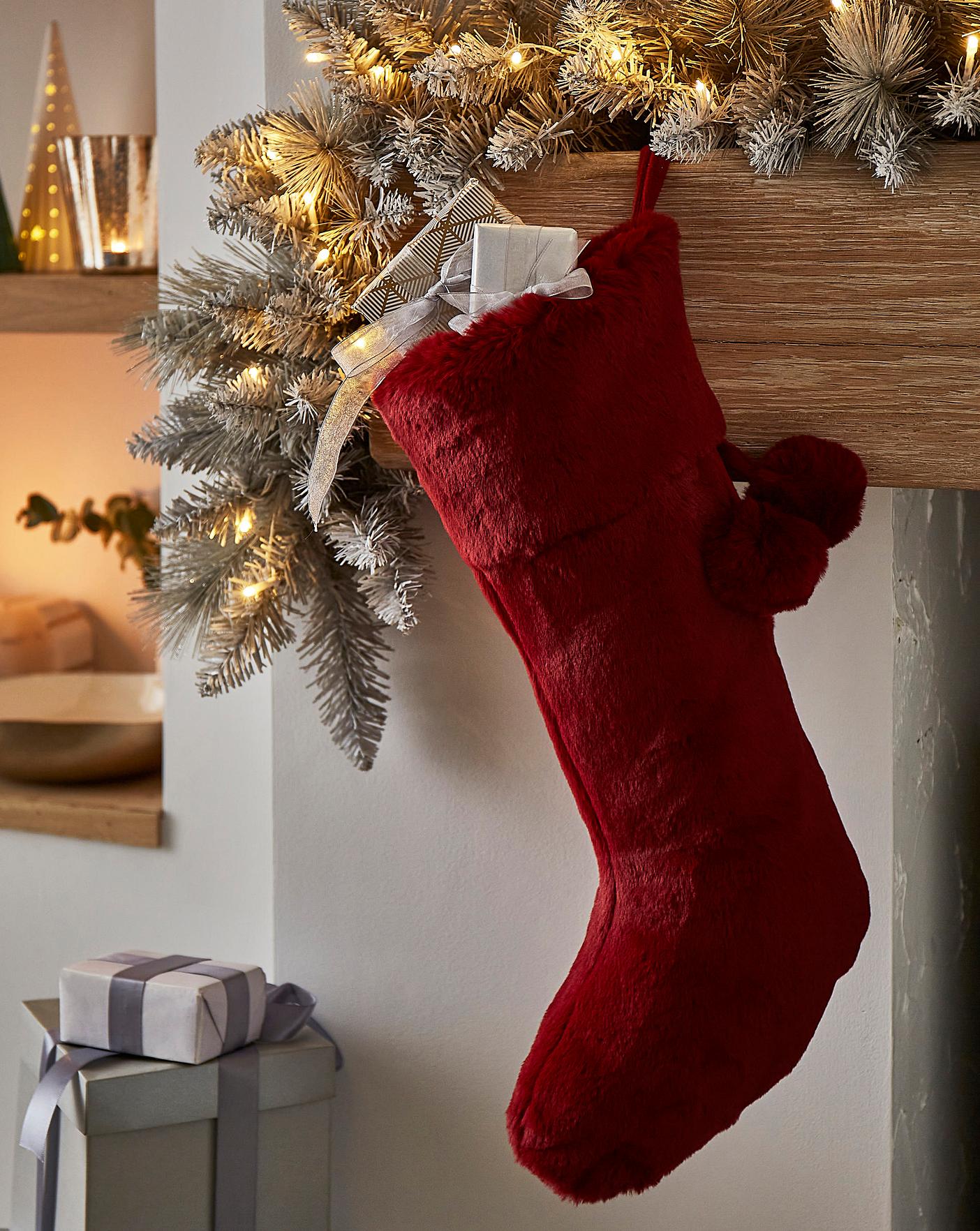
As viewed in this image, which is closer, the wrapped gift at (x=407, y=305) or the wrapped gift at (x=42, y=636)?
the wrapped gift at (x=407, y=305)

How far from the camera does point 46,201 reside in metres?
1.33

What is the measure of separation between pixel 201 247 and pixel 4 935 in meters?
0.76

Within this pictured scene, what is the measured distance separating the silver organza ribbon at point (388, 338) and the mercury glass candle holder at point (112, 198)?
61cm

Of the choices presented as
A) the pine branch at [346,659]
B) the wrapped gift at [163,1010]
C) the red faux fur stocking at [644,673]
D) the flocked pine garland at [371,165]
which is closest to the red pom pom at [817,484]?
the red faux fur stocking at [644,673]

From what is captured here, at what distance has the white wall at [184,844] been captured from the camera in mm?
1120

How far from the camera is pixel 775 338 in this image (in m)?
0.78

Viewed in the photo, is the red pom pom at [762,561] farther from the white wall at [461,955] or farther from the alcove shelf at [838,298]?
the white wall at [461,955]

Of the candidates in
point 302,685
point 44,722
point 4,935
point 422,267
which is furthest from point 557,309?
point 4,935

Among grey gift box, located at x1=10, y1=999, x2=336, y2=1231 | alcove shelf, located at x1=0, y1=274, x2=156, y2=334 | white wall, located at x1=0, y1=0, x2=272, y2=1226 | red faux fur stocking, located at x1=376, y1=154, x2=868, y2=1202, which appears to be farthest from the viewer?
alcove shelf, located at x1=0, y1=274, x2=156, y2=334

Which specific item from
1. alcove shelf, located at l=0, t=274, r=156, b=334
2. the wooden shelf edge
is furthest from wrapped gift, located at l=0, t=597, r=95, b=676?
alcove shelf, located at l=0, t=274, r=156, b=334

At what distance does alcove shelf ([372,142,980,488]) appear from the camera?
746 mm

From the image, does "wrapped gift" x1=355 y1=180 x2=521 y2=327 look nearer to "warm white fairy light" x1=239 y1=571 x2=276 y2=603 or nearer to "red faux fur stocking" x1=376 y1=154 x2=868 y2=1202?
"red faux fur stocking" x1=376 y1=154 x2=868 y2=1202

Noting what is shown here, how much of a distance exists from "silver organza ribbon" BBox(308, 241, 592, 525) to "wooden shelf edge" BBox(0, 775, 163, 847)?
0.60 metres

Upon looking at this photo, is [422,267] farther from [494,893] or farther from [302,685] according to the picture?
[494,893]
